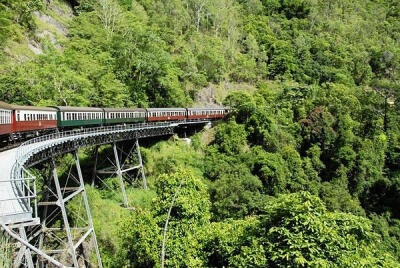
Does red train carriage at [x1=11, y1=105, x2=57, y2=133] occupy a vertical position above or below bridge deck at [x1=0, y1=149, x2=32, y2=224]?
above

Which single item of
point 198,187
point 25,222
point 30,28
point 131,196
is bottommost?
point 131,196

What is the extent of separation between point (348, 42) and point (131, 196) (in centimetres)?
7391

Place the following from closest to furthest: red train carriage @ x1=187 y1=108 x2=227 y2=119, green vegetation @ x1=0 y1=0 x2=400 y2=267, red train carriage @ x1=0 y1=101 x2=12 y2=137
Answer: green vegetation @ x1=0 y1=0 x2=400 y2=267 < red train carriage @ x1=0 y1=101 x2=12 y2=137 < red train carriage @ x1=187 y1=108 x2=227 y2=119

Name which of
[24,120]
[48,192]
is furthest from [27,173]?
[24,120]

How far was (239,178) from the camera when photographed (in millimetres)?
30281

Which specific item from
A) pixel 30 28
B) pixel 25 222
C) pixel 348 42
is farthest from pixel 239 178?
pixel 348 42

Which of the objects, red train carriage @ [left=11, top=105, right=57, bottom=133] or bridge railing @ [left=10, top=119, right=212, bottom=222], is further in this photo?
red train carriage @ [left=11, top=105, right=57, bottom=133]

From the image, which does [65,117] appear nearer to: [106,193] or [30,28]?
[106,193]

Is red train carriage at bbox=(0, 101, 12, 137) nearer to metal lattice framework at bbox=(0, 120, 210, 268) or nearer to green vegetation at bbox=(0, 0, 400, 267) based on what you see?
metal lattice framework at bbox=(0, 120, 210, 268)

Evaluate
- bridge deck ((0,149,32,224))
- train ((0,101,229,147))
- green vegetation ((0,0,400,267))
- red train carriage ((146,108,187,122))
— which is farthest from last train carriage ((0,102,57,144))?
red train carriage ((146,108,187,122))

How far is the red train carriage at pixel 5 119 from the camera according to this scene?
60.8 feet

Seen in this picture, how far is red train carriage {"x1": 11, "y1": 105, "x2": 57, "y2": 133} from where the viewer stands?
21.1 m

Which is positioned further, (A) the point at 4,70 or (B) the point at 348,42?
(B) the point at 348,42

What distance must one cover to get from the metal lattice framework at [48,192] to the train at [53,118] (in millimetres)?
1105
